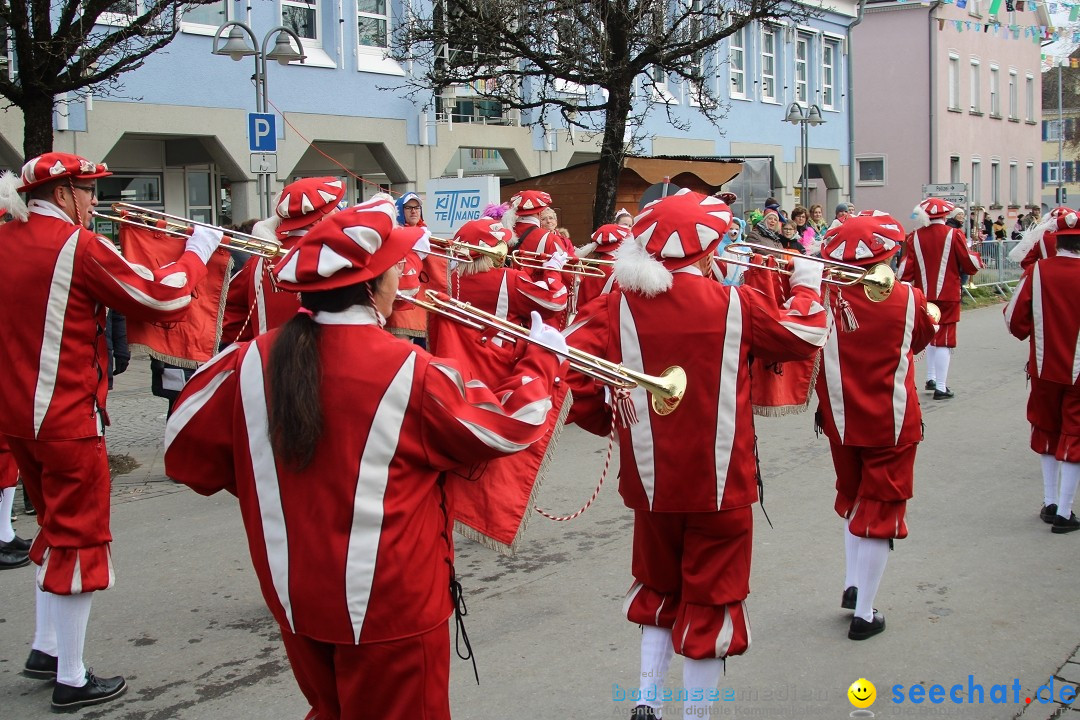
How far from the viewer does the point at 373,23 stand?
1798 centimetres

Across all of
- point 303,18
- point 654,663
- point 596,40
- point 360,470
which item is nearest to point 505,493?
point 360,470

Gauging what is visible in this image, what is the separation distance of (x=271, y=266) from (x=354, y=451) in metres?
2.84

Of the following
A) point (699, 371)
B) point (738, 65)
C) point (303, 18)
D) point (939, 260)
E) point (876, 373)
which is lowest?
point (876, 373)

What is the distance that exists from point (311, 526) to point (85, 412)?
84.8 inches

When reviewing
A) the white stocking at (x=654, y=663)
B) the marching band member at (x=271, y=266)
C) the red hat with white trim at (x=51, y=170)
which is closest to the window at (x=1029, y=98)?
the marching band member at (x=271, y=266)

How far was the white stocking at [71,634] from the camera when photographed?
427 cm

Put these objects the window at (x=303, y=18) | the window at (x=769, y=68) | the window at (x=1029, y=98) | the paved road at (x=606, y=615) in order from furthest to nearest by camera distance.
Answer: the window at (x=1029, y=98) < the window at (x=769, y=68) < the window at (x=303, y=18) < the paved road at (x=606, y=615)

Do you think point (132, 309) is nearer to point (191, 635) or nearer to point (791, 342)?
point (191, 635)

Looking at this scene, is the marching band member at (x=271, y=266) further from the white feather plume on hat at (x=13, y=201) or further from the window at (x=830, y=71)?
the window at (x=830, y=71)

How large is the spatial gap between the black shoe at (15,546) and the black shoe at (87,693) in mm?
2096

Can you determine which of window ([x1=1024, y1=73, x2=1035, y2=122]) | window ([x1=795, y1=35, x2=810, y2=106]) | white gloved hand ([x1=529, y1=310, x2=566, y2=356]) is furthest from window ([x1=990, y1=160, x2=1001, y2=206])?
white gloved hand ([x1=529, y1=310, x2=566, y2=356])

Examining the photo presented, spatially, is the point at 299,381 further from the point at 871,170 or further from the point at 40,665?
the point at 871,170

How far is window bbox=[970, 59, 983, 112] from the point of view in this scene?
128 feet

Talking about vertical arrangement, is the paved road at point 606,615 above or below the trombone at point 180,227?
below
